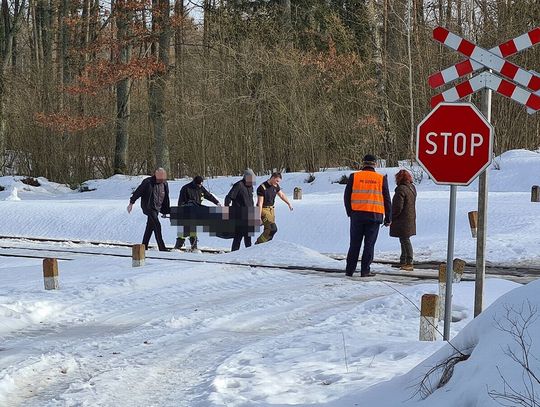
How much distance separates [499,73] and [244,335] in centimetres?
372

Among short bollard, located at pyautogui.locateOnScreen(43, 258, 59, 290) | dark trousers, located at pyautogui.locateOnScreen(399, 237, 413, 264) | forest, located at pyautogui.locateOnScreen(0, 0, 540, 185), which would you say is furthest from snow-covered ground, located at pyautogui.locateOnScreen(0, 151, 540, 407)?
forest, located at pyautogui.locateOnScreen(0, 0, 540, 185)

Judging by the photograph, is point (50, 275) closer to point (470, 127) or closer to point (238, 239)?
point (238, 239)

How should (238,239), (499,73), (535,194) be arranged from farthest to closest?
(535,194)
(238,239)
(499,73)

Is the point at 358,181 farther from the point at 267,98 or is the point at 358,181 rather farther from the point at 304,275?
the point at 267,98

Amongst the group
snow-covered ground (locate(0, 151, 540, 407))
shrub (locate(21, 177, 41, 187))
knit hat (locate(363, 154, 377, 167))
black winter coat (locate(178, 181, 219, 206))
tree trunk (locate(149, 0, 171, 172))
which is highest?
tree trunk (locate(149, 0, 171, 172))

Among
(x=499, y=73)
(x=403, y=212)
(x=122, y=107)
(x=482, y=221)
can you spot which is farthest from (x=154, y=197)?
(x=122, y=107)

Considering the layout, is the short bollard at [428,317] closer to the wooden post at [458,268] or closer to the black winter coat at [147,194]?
the wooden post at [458,268]

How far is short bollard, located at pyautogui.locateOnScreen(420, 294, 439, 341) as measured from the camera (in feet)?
25.1

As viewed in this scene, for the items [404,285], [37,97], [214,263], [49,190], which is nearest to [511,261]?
[404,285]

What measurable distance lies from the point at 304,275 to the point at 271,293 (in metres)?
1.85

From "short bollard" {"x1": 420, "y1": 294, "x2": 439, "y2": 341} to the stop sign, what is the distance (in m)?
1.57

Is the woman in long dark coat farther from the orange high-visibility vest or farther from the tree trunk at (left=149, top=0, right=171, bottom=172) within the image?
the tree trunk at (left=149, top=0, right=171, bottom=172)

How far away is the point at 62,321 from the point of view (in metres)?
9.48

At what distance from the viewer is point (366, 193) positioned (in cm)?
1226
